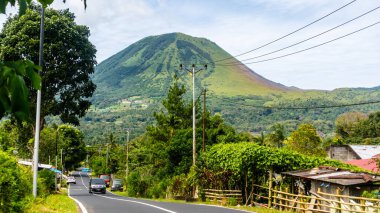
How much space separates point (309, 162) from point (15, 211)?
21.4 meters

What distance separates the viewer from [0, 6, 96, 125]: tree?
31.7 meters

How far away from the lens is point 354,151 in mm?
53531

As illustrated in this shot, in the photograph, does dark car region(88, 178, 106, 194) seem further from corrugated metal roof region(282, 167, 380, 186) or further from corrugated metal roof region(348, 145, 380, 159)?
corrugated metal roof region(348, 145, 380, 159)

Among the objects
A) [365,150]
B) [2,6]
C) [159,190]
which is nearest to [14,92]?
[2,6]

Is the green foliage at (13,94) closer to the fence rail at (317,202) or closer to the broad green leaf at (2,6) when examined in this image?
the broad green leaf at (2,6)

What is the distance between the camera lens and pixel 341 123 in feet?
322

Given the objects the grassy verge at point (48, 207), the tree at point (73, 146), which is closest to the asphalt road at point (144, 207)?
the grassy verge at point (48, 207)

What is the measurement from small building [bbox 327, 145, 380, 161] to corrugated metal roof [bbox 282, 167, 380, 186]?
2724 centimetres

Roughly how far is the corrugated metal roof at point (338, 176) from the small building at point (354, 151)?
2724 centimetres

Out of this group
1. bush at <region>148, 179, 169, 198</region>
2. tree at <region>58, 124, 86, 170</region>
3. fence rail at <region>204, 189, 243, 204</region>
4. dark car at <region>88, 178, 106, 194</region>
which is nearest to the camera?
fence rail at <region>204, 189, 243, 204</region>

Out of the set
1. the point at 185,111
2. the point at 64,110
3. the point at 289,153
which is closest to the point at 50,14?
the point at 64,110

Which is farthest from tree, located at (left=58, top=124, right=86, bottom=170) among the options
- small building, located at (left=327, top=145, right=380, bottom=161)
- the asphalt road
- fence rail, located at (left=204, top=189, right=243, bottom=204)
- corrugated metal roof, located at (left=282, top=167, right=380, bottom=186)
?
corrugated metal roof, located at (left=282, top=167, right=380, bottom=186)

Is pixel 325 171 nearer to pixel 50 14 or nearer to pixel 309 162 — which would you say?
pixel 309 162

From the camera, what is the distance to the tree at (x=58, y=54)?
1248 inches
